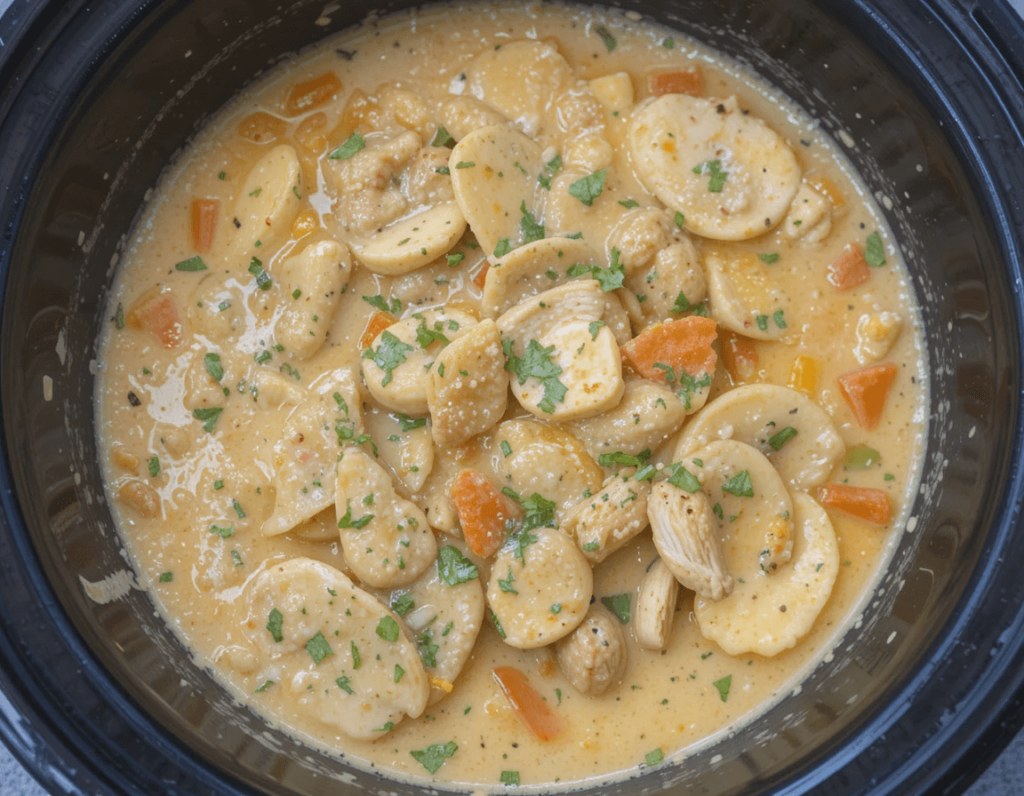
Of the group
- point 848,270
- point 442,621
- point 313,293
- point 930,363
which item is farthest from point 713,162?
point 442,621

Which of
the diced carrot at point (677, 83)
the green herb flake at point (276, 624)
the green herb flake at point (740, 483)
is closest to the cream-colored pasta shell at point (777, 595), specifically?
the green herb flake at point (740, 483)

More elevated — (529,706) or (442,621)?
(442,621)

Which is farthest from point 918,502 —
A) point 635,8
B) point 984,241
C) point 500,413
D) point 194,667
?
point 194,667

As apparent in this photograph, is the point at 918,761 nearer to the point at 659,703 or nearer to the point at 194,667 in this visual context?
the point at 659,703

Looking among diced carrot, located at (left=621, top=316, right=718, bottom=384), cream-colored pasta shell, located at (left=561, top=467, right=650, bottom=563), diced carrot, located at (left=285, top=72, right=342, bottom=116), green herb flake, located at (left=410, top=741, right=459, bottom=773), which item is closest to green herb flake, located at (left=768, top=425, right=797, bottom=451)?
diced carrot, located at (left=621, top=316, right=718, bottom=384)

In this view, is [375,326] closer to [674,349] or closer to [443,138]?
[443,138]

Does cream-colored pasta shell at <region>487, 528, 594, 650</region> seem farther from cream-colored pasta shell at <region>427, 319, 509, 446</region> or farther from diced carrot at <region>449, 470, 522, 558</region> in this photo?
cream-colored pasta shell at <region>427, 319, 509, 446</region>
